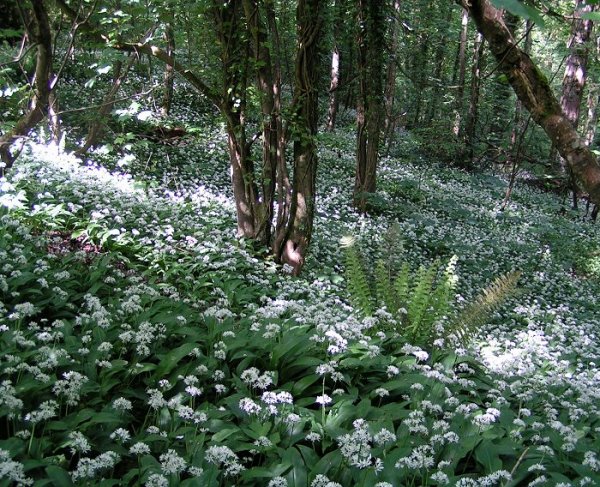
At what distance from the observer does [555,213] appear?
46.3 feet

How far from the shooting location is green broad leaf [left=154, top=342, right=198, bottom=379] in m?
3.10

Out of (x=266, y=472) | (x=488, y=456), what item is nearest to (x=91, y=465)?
(x=266, y=472)

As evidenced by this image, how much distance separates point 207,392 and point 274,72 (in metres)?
4.79

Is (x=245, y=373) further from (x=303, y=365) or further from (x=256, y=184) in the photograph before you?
(x=256, y=184)

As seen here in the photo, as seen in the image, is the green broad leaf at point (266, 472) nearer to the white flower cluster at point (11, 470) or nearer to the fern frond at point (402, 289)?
the white flower cluster at point (11, 470)

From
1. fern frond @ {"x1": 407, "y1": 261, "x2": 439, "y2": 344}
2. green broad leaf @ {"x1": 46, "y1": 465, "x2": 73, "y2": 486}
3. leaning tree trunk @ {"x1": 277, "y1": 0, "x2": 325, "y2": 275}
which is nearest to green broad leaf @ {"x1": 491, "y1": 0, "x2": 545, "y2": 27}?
green broad leaf @ {"x1": 46, "y1": 465, "x2": 73, "y2": 486}

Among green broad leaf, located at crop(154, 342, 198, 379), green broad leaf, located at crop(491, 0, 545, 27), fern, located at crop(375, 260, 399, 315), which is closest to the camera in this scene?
green broad leaf, located at crop(491, 0, 545, 27)

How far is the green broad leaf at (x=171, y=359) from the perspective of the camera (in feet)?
10.2

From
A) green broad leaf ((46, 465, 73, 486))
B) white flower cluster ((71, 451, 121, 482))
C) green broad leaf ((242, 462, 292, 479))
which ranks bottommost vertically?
green broad leaf ((242, 462, 292, 479))

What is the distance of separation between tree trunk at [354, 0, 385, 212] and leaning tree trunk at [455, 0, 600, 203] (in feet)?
23.4

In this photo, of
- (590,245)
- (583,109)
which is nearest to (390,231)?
(590,245)

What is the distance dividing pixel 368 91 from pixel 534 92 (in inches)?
289

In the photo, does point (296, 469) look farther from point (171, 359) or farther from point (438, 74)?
point (438, 74)

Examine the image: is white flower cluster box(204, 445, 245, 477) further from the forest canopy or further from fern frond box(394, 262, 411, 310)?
fern frond box(394, 262, 411, 310)
